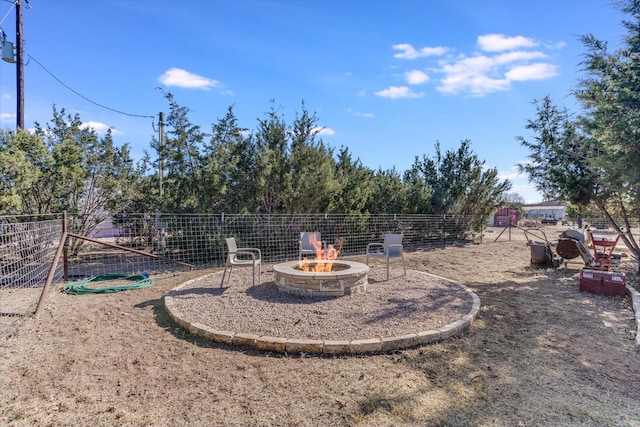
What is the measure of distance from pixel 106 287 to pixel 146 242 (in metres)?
2.26

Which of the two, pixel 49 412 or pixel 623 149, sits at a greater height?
pixel 623 149

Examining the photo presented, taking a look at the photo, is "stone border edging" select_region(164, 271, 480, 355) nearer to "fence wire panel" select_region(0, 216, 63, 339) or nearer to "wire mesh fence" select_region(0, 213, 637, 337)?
"fence wire panel" select_region(0, 216, 63, 339)

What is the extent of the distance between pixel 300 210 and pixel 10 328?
6542mm

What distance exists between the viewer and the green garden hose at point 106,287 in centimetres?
542

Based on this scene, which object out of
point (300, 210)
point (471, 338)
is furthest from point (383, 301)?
point (300, 210)

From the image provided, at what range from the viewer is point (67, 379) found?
2.70 m

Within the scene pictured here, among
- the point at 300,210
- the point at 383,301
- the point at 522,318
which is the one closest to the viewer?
the point at 522,318

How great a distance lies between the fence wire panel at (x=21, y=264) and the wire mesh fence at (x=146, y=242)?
0.03ft

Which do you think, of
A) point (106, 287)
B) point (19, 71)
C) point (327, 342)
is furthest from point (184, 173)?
point (327, 342)

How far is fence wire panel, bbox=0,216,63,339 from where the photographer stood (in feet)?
13.5

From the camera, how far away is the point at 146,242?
25.5ft

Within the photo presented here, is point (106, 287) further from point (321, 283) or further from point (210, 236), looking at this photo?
point (321, 283)

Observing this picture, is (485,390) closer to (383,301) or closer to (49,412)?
(383,301)

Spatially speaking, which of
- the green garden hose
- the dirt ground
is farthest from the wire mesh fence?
the dirt ground
